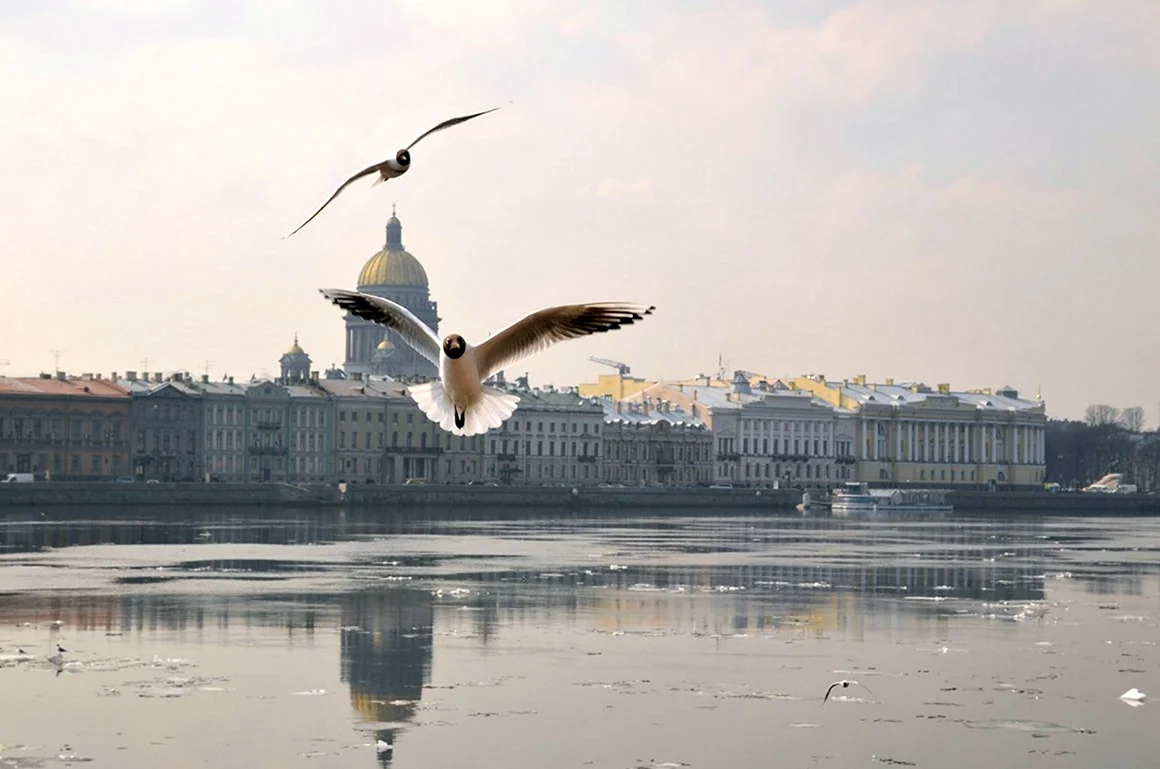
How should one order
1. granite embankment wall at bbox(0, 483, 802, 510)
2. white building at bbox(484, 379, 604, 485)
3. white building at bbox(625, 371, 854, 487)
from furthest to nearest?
1. white building at bbox(625, 371, 854, 487)
2. white building at bbox(484, 379, 604, 485)
3. granite embankment wall at bbox(0, 483, 802, 510)

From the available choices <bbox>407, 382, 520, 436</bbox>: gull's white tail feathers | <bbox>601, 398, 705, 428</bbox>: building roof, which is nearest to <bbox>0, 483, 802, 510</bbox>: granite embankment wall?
<bbox>601, 398, 705, 428</bbox>: building roof

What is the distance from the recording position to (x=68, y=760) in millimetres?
15195

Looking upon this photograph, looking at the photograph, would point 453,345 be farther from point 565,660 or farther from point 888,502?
point 888,502

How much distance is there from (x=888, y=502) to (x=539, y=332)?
7906 cm

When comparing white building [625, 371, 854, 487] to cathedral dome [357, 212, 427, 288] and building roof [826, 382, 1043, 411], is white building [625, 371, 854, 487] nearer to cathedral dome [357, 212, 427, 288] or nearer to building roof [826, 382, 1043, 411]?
building roof [826, 382, 1043, 411]

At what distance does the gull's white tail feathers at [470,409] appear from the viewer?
9.30 metres

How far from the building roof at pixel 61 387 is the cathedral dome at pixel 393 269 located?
3503 centimetres

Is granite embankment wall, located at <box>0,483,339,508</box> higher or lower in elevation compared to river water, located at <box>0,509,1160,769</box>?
higher

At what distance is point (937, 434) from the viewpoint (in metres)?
109

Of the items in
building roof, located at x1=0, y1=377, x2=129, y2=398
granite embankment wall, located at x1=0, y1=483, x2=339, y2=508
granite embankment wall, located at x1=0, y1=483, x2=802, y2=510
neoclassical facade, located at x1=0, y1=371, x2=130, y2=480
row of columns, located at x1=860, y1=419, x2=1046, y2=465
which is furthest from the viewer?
row of columns, located at x1=860, y1=419, x2=1046, y2=465

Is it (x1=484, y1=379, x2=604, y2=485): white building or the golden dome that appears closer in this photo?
(x1=484, y1=379, x2=604, y2=485): white building

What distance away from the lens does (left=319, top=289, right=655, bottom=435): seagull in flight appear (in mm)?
9023

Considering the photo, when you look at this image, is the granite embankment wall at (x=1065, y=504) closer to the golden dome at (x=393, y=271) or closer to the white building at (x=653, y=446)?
the white building at (x=653, y=446)

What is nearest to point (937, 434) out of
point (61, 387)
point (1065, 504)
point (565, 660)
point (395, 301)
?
point (1065, 504)
